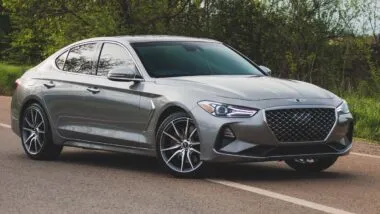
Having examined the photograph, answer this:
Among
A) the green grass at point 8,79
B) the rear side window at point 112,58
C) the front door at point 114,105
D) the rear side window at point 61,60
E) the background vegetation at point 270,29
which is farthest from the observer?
the green grass at point 8,79

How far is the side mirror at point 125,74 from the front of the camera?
9.03m

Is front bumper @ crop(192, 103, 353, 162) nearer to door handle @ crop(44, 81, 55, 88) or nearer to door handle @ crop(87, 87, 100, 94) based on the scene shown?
door handle @ crop(87, 87, 100, 94)

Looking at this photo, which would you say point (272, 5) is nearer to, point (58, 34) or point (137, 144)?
point (58, 34)

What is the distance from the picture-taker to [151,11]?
2456 centimetres

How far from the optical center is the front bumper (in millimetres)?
8039

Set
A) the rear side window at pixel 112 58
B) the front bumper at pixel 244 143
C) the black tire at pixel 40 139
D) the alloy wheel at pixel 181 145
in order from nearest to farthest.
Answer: the front bumper at pixel 244 143, the alloy wheel at pixel 181 145, the rear side window at pixel 112 58, the black tire at pixel 40 139

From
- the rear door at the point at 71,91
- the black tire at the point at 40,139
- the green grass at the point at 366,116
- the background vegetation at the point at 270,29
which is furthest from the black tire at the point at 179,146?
the background vegetation at the point at 270,29

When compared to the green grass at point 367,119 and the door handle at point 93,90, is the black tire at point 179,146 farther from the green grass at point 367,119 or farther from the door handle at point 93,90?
the green grass at point 367,119

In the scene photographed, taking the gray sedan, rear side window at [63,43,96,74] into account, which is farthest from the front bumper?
rear side window at [63,43,96,74]

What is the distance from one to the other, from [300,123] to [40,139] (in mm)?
3583

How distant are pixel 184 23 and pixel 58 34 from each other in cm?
441

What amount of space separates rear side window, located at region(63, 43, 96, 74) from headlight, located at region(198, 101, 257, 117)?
2144 millimetres

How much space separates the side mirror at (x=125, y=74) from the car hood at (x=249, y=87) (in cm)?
32

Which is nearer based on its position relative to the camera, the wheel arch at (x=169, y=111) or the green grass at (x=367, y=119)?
the wheel arch at (x=169, y=111)
